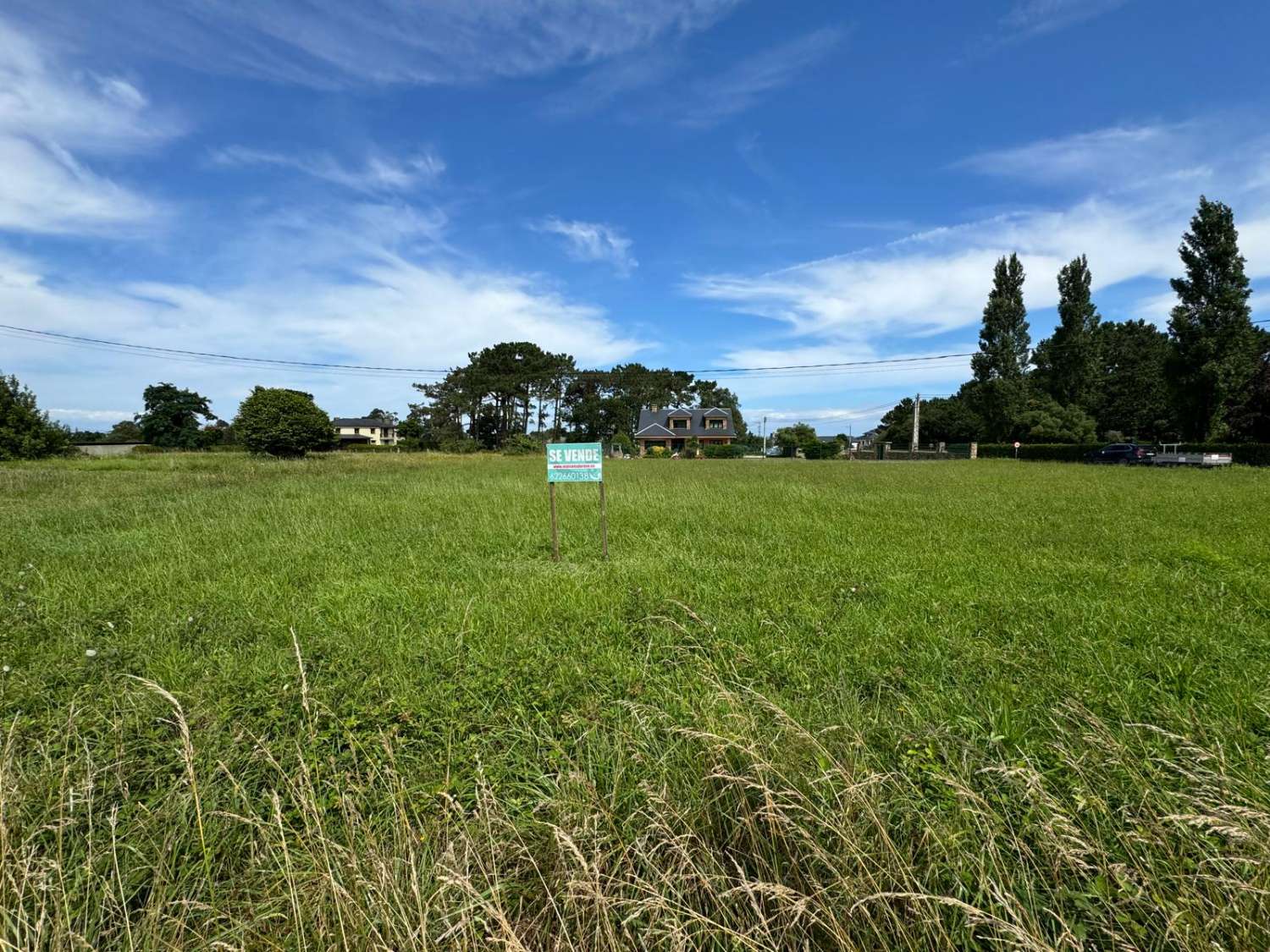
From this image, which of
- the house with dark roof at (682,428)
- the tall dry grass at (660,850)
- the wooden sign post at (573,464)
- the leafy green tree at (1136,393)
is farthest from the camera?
the house with dark roof at (682,428)

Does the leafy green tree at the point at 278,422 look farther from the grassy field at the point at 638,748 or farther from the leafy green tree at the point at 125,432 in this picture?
the leafy green tree at the point at 125,432

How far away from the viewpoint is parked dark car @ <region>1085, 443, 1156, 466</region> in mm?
27422

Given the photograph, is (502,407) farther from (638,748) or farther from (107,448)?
(638,748)

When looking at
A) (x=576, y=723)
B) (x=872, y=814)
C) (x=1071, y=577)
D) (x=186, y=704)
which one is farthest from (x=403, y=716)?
(x=1071, y=577)

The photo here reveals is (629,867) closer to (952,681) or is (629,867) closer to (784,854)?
(784,854)

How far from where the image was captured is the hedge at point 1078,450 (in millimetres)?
24656

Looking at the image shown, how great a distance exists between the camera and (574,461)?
21.4 feet

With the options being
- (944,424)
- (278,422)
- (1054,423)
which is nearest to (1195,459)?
(1054,423)

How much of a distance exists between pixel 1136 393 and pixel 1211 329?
22.0 metres

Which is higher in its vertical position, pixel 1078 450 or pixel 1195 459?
pixel 1078 450

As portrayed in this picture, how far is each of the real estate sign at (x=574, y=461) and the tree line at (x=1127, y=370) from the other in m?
34.8

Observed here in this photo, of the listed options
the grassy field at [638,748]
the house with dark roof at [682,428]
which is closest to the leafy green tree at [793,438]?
the house with dark roof at [682,428]

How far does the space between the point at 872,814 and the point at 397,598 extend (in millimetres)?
4273

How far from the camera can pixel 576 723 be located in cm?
278
